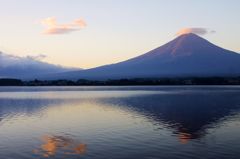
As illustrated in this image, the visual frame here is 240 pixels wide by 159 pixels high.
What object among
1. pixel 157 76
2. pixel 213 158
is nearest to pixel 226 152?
pixel 213 158

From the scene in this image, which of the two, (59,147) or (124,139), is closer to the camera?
(59,147)

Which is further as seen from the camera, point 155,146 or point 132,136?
point 132,136

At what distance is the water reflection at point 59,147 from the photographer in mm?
13180

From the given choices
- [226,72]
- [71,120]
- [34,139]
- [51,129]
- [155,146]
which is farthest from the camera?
[226,72]

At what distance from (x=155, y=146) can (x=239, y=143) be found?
3.18 meters

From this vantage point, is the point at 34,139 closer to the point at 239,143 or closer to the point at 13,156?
the point at 13,156

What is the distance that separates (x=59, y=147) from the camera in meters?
14.1

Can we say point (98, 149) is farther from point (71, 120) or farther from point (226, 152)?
point (71, 120)

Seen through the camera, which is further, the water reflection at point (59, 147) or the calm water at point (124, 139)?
the water reflection at point (59, 147)

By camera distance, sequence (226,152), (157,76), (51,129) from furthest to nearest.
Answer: (157,76)
(51,129)
(226,152)

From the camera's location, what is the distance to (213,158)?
477 inches

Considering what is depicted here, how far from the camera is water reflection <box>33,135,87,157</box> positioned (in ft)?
43.2

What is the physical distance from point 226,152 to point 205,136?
3.69 metres

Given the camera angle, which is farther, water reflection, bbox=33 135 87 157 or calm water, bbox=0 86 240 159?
water reflection, bbox=33 135 87 157
